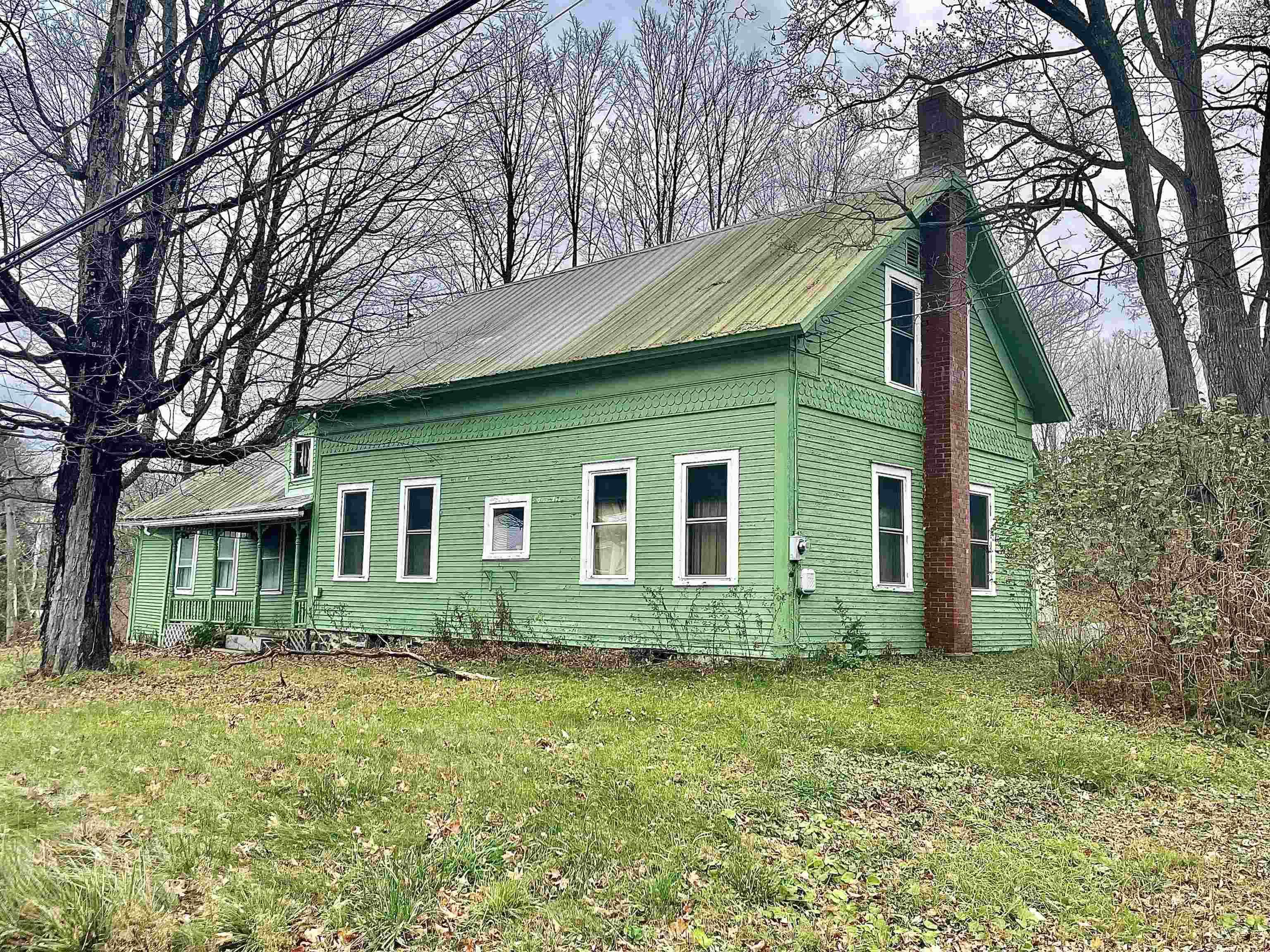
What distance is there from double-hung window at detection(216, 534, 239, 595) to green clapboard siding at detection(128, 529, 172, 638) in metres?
3.04

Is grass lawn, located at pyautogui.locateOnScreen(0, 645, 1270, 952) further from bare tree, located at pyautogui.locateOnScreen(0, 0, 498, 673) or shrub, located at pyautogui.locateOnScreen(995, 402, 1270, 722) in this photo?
bare tree, located at pyautogui.locateOnScreen(0, 0, 498, 673)

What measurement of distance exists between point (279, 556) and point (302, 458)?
8.21 ft

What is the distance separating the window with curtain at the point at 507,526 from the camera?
17.2 meters

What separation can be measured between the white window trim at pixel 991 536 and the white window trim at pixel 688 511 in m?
5.19

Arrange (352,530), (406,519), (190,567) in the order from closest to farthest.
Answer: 1. (406,519)
2. (352,530)
3. (190,567)

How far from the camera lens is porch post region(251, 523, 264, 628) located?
77.6 ft

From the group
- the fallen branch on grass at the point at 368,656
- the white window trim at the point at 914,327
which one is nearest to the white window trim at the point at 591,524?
the fallen branch on grass at the point at 368,656

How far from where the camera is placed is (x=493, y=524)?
58.4 ft

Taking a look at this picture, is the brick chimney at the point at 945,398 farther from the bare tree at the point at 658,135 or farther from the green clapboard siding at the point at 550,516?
the bare tree at the point at 658,135

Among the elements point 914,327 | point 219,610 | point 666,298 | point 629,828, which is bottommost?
point 629,828

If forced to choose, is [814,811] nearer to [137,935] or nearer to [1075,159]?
[137,935]

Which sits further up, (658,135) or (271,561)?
(658,135)

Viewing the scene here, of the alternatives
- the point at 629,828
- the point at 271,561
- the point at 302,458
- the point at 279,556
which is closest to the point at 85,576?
the point at 302,458

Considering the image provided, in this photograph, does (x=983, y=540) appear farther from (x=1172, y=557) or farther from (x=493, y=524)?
(x=493, y=524)
